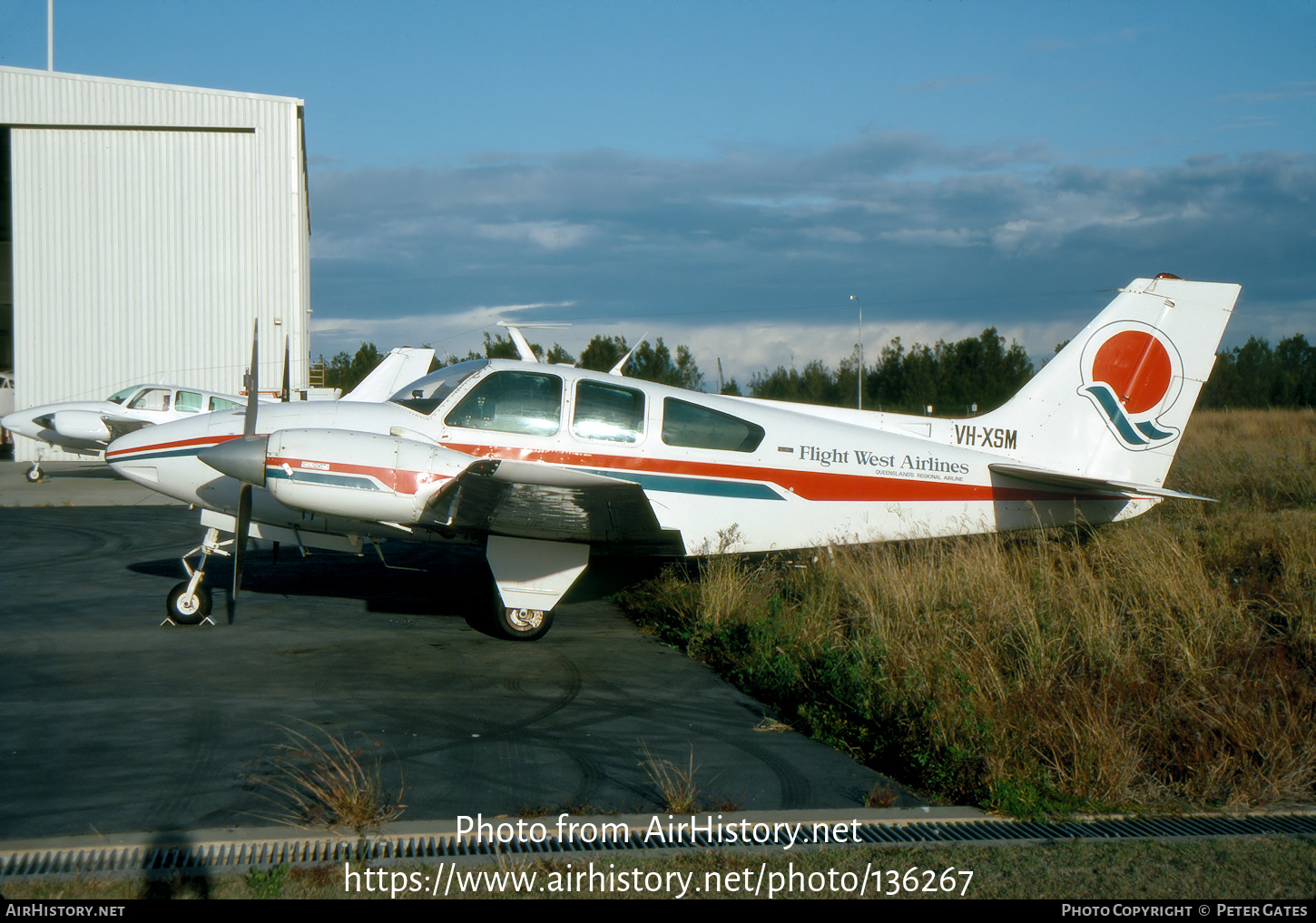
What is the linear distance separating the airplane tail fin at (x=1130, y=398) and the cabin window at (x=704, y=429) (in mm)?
2669

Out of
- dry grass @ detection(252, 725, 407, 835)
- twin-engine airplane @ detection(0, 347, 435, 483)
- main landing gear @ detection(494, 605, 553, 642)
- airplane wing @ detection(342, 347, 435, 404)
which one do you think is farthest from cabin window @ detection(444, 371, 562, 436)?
twin-engine airplane @ detection(0, 347, 435, 483)

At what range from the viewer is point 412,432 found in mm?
7320

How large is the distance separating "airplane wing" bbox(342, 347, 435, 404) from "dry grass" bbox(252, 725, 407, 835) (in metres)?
12.2

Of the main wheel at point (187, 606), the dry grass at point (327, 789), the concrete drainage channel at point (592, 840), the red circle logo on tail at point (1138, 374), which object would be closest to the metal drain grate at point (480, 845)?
the concrete drainage channel at point (592, 840)

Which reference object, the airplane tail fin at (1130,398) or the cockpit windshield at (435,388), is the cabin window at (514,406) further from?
the airplane tail fin at (1130,398)

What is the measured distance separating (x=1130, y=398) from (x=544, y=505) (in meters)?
6.06

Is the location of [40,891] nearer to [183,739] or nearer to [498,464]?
[183,739]

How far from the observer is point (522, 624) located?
7.54 metres

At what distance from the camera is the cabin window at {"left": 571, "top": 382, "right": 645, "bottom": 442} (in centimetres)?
759

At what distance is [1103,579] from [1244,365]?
55507 millimetres

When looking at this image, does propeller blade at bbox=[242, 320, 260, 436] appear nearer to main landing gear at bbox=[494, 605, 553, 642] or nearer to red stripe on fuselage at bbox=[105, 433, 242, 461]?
red stripe on fuselage at bbox=[105, 433, 242, 461]

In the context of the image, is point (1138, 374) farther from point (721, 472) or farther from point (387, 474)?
point (387, 474)

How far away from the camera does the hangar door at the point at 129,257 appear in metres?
24.4

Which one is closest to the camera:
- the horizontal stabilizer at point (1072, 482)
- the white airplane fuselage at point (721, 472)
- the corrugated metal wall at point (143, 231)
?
the white airplane fuselage at point (721, 472)
